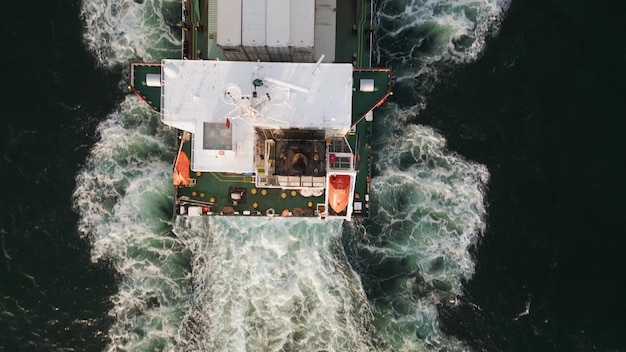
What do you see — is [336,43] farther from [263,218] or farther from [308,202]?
[263,218]

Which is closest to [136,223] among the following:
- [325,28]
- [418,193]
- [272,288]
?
[272,288]

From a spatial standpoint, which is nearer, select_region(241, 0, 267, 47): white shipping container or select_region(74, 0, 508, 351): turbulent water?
select_region(241, 0, 267, 47): white shipping container

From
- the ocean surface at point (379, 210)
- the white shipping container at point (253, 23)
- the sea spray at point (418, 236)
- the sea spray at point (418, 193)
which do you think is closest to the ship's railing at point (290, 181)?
the ocean surface at point (379, 210)

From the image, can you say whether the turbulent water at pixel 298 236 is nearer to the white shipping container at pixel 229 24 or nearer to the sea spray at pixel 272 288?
the sea spray at pixel 272 288

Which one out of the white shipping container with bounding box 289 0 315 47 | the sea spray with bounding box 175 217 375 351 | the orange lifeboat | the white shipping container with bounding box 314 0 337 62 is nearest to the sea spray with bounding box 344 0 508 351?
the sea spray with bounding box 175 217 375 351

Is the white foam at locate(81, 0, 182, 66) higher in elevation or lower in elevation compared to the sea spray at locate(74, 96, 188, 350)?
higher

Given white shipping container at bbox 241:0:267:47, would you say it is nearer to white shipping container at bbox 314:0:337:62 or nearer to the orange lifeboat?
white shipping container at bbox 314:0:337:62
